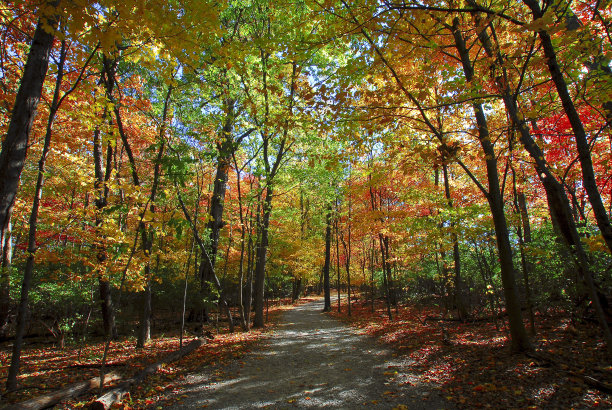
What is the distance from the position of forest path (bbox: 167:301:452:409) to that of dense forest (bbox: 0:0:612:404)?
1888 millimetres

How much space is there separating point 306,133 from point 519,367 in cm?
577

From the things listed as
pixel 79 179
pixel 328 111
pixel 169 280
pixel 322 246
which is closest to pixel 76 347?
pixel 169 280

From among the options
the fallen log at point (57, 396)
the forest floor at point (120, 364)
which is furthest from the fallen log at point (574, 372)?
the fallen log at point (57, 396)

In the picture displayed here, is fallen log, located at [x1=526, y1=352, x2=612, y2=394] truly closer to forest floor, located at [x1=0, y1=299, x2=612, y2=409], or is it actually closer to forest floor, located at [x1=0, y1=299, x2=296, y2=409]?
forest floor, located at [x1=0, y1=299, x2=612, y2=409]

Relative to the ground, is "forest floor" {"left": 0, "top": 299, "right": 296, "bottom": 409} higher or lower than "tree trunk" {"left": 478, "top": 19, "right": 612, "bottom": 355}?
lower

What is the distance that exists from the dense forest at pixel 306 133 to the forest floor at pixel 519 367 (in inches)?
16.6

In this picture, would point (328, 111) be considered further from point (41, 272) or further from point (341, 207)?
point (341, 207)

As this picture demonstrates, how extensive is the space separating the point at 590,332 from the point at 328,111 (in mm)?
6178

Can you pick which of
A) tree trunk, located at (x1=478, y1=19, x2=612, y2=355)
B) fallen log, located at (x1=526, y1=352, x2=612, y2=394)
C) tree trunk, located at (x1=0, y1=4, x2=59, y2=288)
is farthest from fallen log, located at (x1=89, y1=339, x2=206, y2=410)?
fallen log, located at (x1=526, y1=352, x2=612, y2=394)

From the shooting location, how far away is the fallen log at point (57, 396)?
350 cm

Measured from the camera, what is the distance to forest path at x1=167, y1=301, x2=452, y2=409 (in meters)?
3.98

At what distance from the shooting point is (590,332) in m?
5.21

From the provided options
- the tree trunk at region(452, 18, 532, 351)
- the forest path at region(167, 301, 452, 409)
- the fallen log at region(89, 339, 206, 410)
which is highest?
the tree trunk at region(452, 18, 532, 351)

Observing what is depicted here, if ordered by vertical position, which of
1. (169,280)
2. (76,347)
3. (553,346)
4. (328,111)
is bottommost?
(76,347)
